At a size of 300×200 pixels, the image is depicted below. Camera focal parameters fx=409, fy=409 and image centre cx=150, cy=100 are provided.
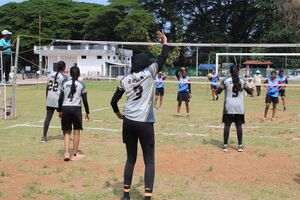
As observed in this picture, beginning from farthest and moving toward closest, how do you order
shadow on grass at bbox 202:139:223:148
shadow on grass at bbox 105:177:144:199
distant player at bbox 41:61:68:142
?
shadow on grass at bbox 202:139:223:148 < distant player at bbox 41:61:68:142 < shadow on grass at bbox 105:177:144:199

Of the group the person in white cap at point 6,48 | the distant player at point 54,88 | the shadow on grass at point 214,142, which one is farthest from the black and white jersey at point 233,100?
the person in white cap at point 6,48

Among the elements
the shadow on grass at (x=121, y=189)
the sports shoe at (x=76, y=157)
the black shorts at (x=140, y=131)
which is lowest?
the shadow on grass at (x=121, y=189)

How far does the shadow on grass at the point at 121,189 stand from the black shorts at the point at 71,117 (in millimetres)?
1919

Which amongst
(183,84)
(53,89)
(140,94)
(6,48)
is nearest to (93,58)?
(183,84)

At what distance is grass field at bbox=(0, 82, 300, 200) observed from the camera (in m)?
6.18

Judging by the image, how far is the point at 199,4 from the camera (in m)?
70.9

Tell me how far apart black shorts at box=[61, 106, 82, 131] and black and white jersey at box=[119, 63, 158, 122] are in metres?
2.75

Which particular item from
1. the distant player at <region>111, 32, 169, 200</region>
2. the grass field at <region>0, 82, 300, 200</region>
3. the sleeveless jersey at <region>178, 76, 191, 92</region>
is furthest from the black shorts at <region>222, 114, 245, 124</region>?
the sleeveless jersey at <region>178, 76, 191, 92</region>

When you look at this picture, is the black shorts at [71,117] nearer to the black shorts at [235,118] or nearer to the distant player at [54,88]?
the distant player at [54,88]

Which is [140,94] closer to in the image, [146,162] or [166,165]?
[146,162]

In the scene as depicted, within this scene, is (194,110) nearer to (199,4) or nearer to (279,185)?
(279,185)

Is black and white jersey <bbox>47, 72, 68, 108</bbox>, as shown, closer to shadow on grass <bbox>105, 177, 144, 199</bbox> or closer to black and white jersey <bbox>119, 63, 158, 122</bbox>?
shadow on grass <bbox>105, 177, 144, 199</bbox>

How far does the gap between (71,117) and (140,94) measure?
9.86ft

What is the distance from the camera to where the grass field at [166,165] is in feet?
20.3
